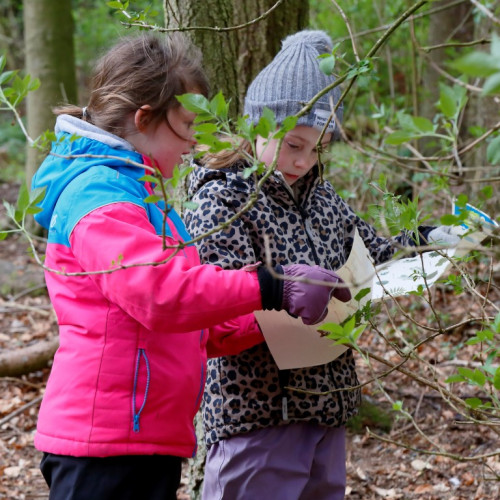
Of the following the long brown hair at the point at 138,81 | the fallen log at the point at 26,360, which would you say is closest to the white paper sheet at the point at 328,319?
the long brown hair at the point at 138,81

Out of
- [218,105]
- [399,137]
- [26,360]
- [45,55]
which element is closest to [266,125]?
[218,105]

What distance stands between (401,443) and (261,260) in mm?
947

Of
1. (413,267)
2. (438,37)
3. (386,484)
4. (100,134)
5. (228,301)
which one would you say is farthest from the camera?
(438,37)

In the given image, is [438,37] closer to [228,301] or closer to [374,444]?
[374,444]

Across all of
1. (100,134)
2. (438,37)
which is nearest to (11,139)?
(438,37)

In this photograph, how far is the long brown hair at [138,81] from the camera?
6.30 feet

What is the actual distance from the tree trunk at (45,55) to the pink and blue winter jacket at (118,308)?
5.73 metres

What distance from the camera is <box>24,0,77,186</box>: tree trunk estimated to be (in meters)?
7.34

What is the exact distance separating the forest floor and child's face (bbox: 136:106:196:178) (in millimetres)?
1253

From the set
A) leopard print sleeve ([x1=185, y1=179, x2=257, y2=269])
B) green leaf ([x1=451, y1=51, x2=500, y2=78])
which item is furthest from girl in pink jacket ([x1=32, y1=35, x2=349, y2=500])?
green leaf ([x1=451, y1=51, x2=500, y2=78])

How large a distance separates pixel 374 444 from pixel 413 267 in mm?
1713

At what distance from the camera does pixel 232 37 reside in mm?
2889

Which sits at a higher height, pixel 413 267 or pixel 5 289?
pixel 413 267

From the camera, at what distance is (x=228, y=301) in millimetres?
1733
